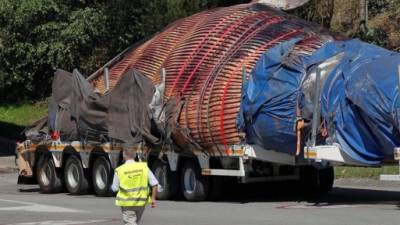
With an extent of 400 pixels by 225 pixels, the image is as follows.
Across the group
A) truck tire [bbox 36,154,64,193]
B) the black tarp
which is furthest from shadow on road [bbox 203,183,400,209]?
truck tire [bbox 36,154,64,193]

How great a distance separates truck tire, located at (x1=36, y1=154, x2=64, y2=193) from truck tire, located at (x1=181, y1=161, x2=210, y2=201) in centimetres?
495

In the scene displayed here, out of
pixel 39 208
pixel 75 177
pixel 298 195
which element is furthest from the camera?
pixel 75 177

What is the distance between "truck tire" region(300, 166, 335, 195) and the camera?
17859mm

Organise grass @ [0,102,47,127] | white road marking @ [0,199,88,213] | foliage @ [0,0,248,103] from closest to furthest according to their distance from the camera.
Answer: white road marking @ [0,199,88,213], foliage @ [0,0,248,103], grass @ [0,102,47,127]

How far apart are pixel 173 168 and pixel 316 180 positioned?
10.7ft

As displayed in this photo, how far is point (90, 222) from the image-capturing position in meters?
13.6

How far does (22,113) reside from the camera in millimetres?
42250

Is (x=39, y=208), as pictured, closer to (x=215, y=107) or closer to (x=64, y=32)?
(x=215, y=107)

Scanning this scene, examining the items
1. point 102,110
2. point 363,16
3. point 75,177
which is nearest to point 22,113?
point 363,16

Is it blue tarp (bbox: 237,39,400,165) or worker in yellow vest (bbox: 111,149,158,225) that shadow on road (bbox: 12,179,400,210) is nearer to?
blue tarp (bbox: 237,39,400,165)

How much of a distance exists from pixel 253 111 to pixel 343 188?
20.1 feet

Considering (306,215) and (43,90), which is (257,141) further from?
(43,90)

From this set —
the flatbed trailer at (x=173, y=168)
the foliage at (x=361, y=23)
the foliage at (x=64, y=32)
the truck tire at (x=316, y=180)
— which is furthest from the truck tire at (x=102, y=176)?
the foliage at (x=64, y=32)

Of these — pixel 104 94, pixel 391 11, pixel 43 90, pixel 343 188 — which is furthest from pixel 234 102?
pixel 43 90
